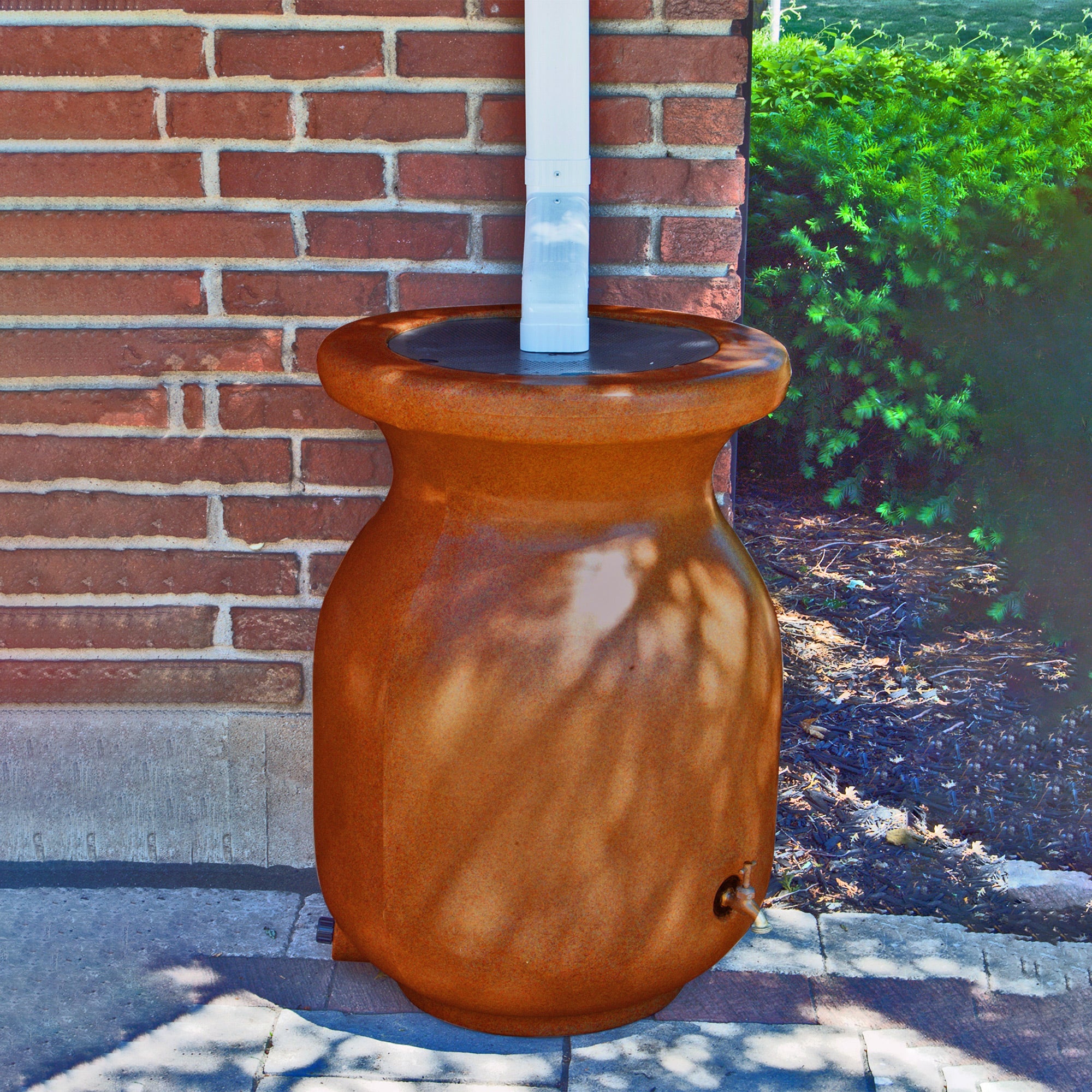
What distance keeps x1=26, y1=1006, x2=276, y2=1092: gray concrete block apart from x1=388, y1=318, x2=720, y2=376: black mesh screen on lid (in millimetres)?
1145

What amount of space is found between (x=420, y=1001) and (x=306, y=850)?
50cm

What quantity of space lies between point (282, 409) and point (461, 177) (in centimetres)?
54

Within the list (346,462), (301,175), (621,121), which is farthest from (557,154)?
(346,462)

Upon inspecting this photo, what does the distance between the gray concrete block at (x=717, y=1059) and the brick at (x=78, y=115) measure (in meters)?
1.74

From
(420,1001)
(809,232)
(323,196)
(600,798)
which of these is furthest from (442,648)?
(809,232)

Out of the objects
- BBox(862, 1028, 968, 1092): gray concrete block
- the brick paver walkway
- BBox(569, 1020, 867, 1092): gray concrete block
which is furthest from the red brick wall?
BBox(862, 1028, 968, 1092): gray concrete block

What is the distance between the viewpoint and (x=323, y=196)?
2.29 metres

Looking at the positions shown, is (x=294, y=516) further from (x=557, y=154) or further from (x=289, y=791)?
(x=557, y=154)

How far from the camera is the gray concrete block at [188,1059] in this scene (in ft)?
6.57

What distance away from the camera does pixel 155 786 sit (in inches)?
101

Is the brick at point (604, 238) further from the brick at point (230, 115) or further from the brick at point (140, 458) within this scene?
the brick at point (140, 458)

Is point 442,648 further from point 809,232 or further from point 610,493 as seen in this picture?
point 809,232

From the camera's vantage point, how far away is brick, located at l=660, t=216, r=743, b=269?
2.29m

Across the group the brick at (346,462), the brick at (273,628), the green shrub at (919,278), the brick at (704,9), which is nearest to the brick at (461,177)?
the brick at (704,9)
